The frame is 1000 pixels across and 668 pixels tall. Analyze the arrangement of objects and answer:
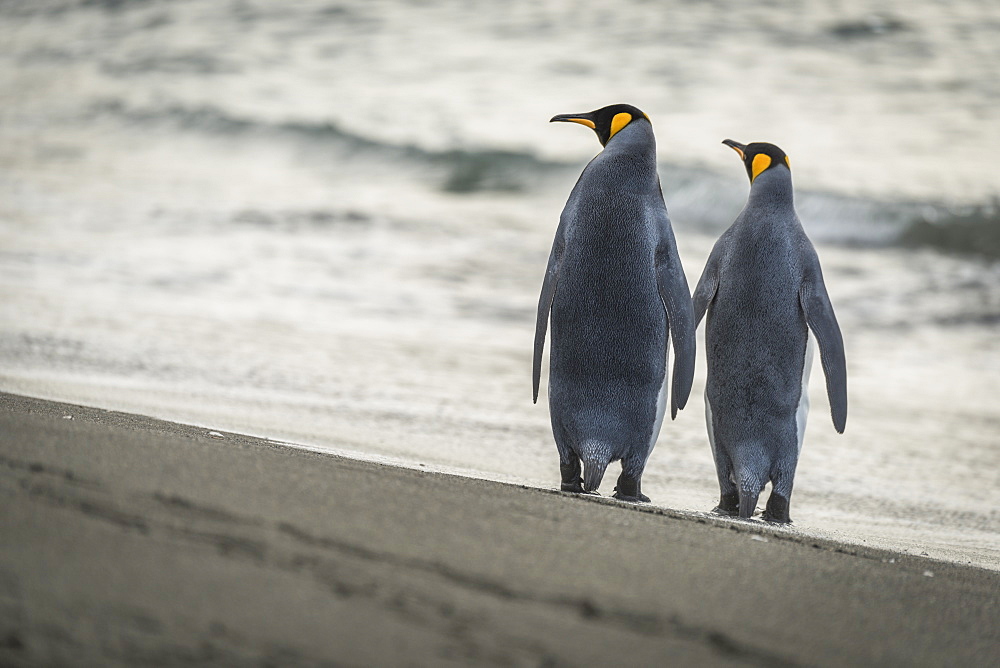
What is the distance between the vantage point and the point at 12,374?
3.90 metres

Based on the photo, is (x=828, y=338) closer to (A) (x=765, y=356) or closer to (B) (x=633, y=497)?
(A) (x=765, y=356)

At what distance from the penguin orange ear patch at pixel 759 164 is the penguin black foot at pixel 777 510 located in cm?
114

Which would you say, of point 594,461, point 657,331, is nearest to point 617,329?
point 657,331

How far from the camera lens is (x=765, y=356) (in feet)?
11.1

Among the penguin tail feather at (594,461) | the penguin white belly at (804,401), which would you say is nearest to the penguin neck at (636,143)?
the penguin white belly at (804,401)

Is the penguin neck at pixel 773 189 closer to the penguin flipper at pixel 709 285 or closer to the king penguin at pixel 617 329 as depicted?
the penguin flipper at pixel 709 285

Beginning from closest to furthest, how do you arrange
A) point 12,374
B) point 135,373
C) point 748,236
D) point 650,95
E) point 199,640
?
point 199,640 → point 748,236 → point 12,374 → point 135,373 → point 650,95

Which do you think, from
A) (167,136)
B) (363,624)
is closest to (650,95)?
(167,136)

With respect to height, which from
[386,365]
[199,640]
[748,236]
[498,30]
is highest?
[498,30]

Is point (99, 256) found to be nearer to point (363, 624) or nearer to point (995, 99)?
point (363, 624)

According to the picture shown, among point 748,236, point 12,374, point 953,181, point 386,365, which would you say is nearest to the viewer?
point 748,236

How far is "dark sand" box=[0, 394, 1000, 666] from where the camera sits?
4.32ft

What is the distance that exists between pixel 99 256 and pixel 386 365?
3418 millimetres

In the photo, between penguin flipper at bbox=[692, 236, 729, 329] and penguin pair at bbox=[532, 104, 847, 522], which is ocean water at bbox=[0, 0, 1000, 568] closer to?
penguin pair at bbox=[532, 104, 847, 522]
